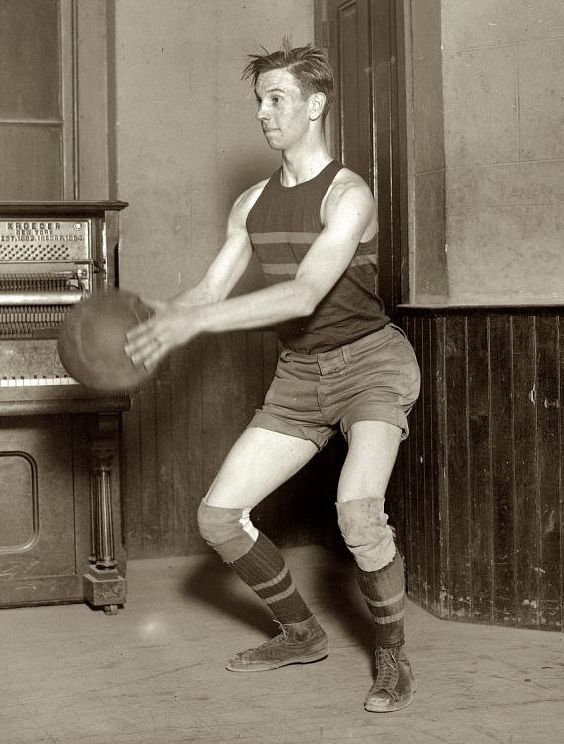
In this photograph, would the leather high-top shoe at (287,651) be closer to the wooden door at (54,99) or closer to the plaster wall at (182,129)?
the plaster wall at (182,129)

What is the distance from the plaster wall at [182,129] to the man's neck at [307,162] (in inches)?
77.6

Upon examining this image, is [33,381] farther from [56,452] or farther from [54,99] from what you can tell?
[54,99]

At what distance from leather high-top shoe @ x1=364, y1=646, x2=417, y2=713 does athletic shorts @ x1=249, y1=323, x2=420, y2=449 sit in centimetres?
70

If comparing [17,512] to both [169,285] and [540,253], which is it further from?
[540,253]

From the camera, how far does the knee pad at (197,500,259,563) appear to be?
3.83m

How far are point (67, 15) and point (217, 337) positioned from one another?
1.69m

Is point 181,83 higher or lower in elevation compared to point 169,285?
higher

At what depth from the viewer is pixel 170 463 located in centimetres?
571

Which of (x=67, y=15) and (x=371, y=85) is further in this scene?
(x=67, y=15)

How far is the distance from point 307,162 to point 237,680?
5.66ft

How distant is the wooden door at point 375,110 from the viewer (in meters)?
4.95

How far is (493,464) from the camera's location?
442cm

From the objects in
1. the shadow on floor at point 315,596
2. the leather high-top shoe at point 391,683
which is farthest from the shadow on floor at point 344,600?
the leather high-top shoe at point 391,683

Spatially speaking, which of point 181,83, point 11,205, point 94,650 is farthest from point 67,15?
point 94,650
